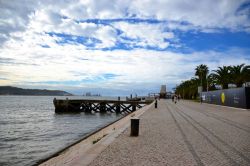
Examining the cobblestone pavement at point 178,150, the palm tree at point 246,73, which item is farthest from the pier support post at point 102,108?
the cobblestone pavement at point 178,150

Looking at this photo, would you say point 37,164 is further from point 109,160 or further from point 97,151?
point 109,160

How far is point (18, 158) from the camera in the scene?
13219 millimetres

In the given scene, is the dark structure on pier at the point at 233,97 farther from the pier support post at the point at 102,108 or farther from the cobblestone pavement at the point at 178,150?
the cobblestone pavement at the point at 178,150

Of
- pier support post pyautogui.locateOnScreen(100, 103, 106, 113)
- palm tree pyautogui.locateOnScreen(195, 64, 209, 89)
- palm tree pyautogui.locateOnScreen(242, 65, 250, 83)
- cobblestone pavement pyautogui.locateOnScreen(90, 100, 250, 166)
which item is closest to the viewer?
cobblestone pavement pyautogui.locateOnScreen(90, 100, 250, 166)

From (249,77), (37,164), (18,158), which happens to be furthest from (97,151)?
(249,77)

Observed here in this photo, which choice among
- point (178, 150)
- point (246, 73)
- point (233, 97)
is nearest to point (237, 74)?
point (246, 73)

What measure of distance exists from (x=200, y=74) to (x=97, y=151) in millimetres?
72610

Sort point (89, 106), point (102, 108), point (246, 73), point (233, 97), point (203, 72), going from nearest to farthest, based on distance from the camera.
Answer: point (233, 97) → point (246, 73) → point (102, 108) → point (89, 106) → point (203, 72)

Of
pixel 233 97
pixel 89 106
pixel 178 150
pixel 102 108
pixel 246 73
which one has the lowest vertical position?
pixel 178 150

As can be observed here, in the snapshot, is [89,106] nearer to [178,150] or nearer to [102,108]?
[102,108]

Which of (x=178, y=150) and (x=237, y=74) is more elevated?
(x=237, y=74)

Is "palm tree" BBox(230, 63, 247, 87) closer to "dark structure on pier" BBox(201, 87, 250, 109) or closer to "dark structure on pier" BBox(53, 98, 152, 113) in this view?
"dark structure on pier" BBox(201, 87, 250, 109)

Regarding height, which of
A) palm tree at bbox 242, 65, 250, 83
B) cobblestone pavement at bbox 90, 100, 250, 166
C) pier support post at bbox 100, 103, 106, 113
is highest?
palm tree at bbox 242, 65, 250, 83

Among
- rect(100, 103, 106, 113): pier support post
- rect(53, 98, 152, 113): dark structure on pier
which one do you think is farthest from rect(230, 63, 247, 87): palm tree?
rect(100, 103, 106, 113): pier support post
